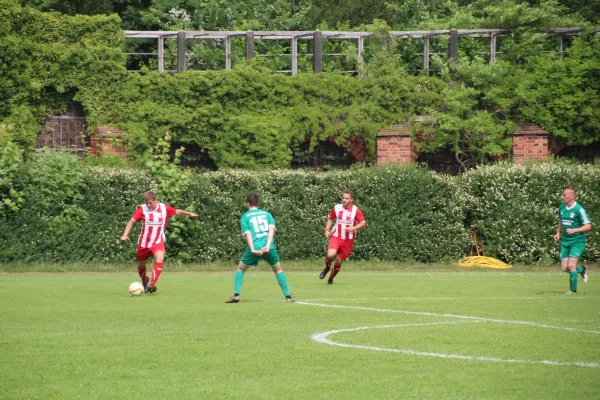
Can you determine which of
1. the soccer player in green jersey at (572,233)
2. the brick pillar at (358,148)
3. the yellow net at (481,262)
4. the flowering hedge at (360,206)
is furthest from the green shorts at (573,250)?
the brick pillar at (358,148)

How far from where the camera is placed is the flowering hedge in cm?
3128

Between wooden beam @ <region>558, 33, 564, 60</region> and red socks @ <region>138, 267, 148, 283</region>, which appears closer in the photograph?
red socks @ <region>138, 267, 148, 283</region>

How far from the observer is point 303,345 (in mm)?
12039

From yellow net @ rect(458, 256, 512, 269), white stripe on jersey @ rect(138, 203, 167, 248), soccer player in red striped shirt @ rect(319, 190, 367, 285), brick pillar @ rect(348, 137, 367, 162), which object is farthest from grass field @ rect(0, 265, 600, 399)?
brick pillar @ rect(348, 137, 367, 162)

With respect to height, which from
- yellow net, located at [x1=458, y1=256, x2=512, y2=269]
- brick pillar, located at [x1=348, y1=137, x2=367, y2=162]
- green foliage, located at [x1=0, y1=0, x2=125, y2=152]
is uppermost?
green foliage, located at [x1=0, y1=0, x2=125, y2=152]

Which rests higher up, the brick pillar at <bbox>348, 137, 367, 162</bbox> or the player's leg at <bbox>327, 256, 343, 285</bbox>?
the brick pillar at <bbox>348, 137, 367, 162</bbox>

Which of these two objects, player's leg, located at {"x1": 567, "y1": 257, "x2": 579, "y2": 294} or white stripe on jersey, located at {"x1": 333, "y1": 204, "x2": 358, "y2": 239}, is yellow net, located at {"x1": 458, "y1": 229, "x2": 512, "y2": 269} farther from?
player's leg, located at {"x1": 567, "y1": 257, "x2": 579, "y2": 294}

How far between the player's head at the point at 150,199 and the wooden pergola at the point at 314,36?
1987 centimetres

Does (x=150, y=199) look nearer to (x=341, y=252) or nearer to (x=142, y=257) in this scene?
(x=142, y=257)

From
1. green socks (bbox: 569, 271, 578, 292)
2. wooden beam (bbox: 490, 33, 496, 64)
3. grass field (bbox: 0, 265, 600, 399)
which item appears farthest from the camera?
wooden beam (bbox: 490, 33, 496, 64)

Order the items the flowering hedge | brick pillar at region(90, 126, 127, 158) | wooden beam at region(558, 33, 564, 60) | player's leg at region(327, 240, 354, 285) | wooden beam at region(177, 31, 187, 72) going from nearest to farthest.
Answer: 1. player's leg at region(327, 240, 354, 285)
2. the flowering hedge
3. brick pillar at region(90, 126, 127, 158)
4. wooden beam at region(177, 31, 187, 72)
5. wooden beam at region(558, 33, 564, 60)

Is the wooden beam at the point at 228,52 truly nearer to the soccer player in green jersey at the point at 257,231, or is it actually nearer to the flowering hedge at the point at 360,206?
the flowering hedge at the point at 360,206

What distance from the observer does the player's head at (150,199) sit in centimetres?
2028

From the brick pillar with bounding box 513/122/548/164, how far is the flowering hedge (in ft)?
18.8
